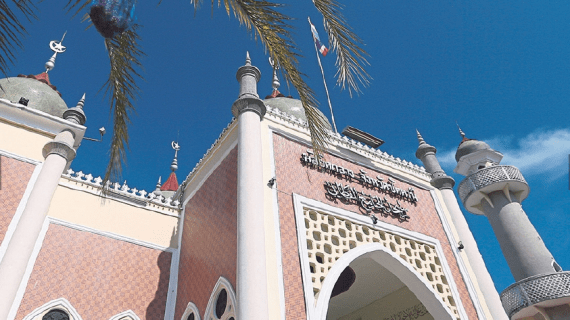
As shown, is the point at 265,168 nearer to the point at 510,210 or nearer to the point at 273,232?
the point at 273,232

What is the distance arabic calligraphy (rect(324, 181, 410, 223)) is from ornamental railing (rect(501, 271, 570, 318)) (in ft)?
7.17

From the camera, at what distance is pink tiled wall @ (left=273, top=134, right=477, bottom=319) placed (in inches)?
211

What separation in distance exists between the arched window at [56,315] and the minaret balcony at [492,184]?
798cm

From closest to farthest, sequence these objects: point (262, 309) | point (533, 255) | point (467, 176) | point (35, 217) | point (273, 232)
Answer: point (262, 309) → point (273, 232) → point (35, 217) → point (533, 255) → point (467, 176)

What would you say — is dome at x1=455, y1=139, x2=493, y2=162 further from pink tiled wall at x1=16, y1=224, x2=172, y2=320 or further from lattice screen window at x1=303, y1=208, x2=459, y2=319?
pink tiled wall at x1=16, y1=224, x2=172, y2=320

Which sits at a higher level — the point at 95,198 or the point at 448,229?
the point at 95,198

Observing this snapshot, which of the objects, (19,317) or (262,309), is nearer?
(262,309)

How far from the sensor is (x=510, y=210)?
26.6 ft

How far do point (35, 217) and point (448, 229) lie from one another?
754 cm

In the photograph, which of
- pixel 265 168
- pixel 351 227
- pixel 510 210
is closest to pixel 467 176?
pixel 510 210

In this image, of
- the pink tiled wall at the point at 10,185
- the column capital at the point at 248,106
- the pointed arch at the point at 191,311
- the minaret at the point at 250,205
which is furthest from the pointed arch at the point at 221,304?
the pink tiled wall at the point at 10,185

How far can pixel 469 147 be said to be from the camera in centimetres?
955

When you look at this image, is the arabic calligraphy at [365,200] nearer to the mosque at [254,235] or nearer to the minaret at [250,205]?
the mosque at [254,235]

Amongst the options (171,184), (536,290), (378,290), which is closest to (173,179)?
(171,184)
